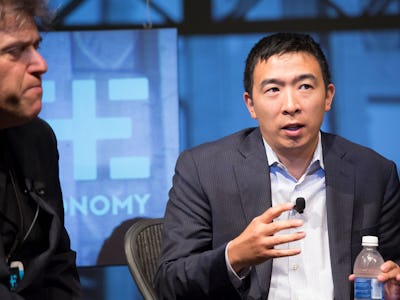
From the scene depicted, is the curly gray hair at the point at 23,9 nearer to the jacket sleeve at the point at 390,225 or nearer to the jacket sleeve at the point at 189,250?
the jacket sleeve at the point at 189,250

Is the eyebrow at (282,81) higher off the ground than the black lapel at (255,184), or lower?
higher

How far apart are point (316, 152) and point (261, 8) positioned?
183 centimetres

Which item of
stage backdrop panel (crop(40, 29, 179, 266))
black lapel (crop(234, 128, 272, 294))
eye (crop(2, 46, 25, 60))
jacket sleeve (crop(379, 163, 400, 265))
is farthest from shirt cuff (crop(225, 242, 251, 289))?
stage backdrop panel (crop(40, 29, 179, 266))

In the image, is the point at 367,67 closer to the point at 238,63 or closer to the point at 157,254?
the point at 238,63

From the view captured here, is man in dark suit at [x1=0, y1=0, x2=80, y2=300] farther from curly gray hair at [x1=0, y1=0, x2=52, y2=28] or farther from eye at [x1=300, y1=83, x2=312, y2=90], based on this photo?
eye at [x1=300, y1=83, x2=312, y2=90]

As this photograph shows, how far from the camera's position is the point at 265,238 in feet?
7.15

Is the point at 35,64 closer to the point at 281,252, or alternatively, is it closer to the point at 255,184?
the point at 281,252

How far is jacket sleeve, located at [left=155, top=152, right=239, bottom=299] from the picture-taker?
7.94 ft

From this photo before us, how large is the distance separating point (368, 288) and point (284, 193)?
50cm

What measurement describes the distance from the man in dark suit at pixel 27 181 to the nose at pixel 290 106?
77cm

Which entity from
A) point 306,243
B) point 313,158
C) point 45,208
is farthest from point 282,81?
point 45,208

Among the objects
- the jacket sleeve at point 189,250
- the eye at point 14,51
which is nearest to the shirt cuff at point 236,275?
the jacket sleeve at point 189,250

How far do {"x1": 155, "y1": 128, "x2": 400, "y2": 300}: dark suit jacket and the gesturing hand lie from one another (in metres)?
0.21

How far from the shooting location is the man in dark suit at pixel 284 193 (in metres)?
2.58
